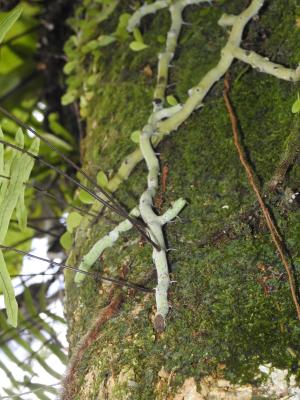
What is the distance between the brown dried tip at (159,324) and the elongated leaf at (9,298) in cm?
24

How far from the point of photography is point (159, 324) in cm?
84

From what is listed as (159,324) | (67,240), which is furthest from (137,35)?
(159,324)

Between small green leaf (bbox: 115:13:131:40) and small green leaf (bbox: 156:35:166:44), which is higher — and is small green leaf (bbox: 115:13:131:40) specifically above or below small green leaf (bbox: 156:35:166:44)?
above

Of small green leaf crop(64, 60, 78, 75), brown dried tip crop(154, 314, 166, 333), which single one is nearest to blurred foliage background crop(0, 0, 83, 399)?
small green leaf crop(64, 60, 78, 75)

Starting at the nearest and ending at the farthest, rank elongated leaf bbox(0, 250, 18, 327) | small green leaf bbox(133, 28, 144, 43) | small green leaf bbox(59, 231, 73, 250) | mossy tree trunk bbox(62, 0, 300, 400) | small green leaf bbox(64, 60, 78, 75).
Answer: mossy tree trunk bbox(62, 0, 300, 400)
elongated leaf bbox(0, 250, 18, 327)
small green leaf bbox(59, 231, 73, 250)
small green leaf bbox(133, 28, 144, 43)
small green leaf bbox(64, 60, 78, 75)

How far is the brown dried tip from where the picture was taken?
83 centimetres

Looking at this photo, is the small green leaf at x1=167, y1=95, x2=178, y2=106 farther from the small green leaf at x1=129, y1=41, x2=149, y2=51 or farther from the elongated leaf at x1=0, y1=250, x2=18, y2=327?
the elongated leaf at x1=0, y1=250, x2=18, y2=327

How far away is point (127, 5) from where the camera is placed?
5.16 ft

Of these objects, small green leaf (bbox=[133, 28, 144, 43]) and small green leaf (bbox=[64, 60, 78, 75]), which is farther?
small green leaf (bbox=[64, 60, 78, 75])

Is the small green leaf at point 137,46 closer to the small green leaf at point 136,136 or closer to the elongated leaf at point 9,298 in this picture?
the small green leaf at point 136,136

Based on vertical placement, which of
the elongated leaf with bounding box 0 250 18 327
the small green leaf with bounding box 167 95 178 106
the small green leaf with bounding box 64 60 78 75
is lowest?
the elongated leaf with bounding box 0 250 18 327

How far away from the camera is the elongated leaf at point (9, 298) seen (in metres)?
0.92

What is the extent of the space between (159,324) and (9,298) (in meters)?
0.27

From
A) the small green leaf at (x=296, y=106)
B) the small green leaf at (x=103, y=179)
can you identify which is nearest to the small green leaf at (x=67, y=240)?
the small green leaf at (x=103, y=179)
